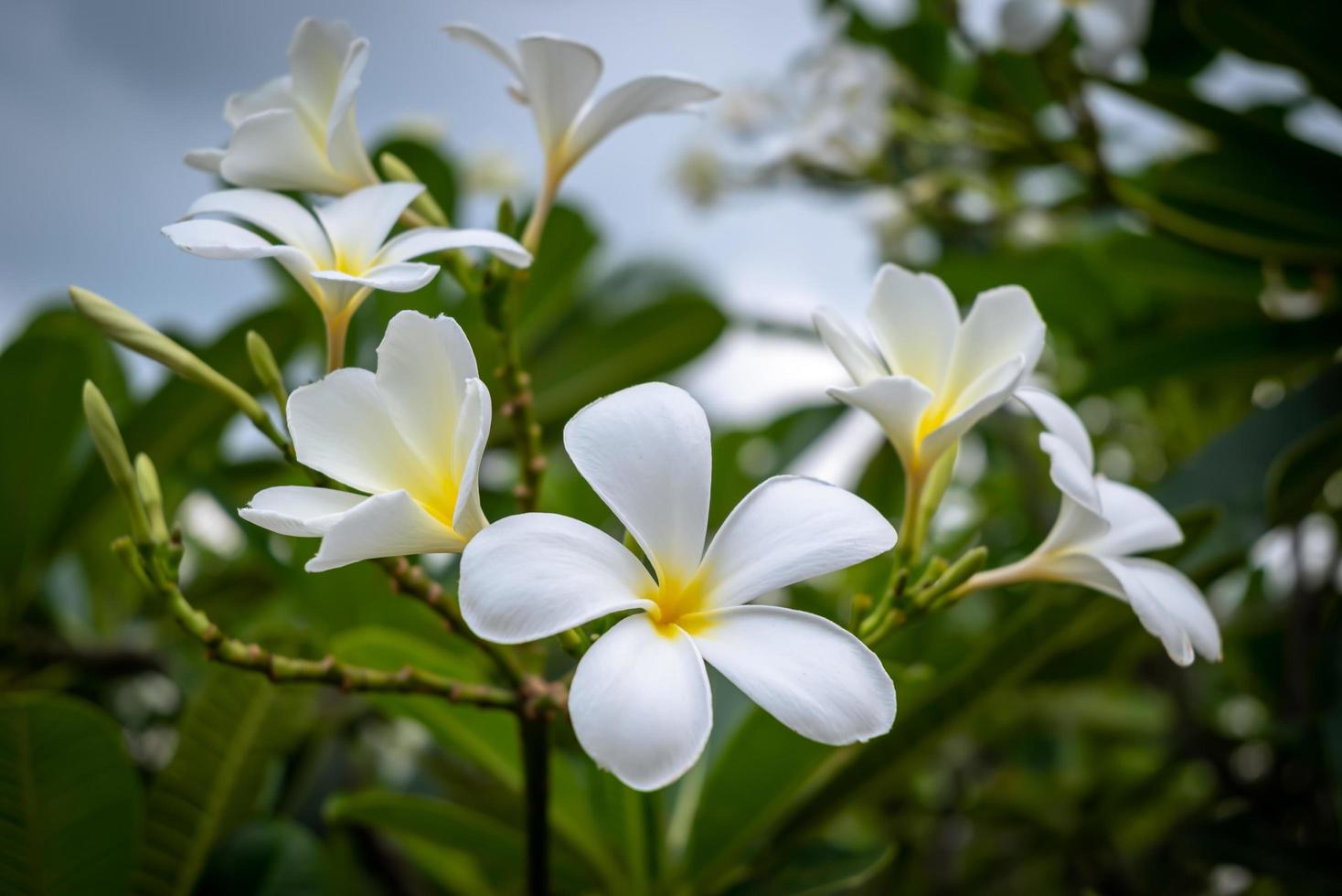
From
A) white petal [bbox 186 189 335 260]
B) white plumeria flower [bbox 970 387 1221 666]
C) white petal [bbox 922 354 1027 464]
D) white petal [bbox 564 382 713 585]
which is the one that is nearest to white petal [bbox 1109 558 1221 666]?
white plumeria flower [bbox 970 387 1221 666]

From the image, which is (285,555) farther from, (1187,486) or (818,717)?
(1187,486)

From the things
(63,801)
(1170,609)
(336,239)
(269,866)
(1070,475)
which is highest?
(336,239)

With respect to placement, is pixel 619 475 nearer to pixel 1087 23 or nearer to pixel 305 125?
pixel 305 125

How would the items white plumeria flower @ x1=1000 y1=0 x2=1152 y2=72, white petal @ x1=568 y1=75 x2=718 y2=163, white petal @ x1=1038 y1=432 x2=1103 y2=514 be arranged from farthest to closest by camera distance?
white plumeria flower @ x1=1000 y1=0 x2=1152 y2=72 < white petal @ x1=568 y1=75 x2=718 y2=163 < white petal @ x1=1038 y1=432 x2=1103 y2=514

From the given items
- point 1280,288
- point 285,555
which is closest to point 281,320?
point 285,555

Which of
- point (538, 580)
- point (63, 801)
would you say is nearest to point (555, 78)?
point (538, 580)

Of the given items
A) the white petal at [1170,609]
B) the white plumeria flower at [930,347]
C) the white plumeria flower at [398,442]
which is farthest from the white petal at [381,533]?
the white petal at [1170,609]

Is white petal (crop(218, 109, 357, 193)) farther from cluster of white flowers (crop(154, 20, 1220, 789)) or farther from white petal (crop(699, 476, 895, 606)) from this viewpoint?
white petal (crop(699, 476, 895, 606))
